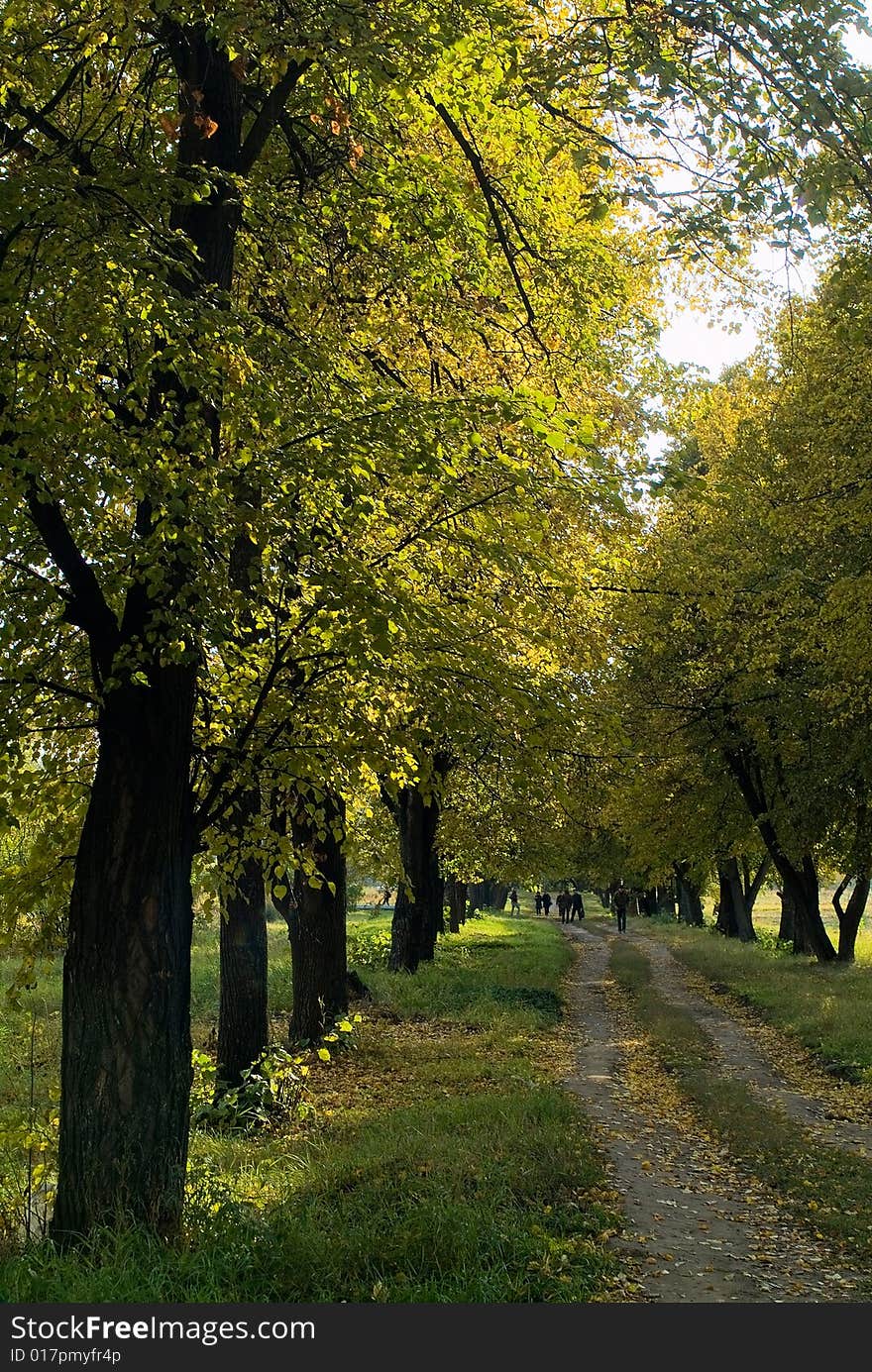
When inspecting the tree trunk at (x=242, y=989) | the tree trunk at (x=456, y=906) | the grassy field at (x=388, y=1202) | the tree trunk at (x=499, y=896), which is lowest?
the tree trunk at (x=499, y=896)

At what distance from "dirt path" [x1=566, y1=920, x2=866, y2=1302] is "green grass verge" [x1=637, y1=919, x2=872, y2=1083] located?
3.55 ft

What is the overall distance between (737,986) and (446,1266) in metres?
18.6

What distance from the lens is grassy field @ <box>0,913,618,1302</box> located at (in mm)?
5816

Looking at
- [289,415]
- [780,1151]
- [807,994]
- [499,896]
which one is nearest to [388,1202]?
[780,1151]

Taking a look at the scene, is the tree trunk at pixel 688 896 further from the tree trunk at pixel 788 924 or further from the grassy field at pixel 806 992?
the grassy field at pixel 806 992

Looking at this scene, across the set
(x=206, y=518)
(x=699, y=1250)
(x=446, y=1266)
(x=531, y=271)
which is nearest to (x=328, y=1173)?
(x=446, y=1266)

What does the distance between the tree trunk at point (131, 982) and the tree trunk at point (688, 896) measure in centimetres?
4266

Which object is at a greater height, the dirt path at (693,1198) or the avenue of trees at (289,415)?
the avenue of trees at (289,415)

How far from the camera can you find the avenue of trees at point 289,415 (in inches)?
233

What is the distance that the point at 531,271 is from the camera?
9.20 meters

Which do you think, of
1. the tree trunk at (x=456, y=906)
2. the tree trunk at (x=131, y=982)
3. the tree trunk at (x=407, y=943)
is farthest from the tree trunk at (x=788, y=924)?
the tree trunk at (x=131, y=982)

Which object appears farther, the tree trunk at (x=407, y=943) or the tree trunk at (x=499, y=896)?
the tree trunk at (x=499, y=896)

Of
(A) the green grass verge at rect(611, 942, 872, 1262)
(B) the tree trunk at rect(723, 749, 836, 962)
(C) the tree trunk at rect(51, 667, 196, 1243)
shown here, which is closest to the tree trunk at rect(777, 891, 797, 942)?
(B) the tree trunk at rect(723, 749, 836, 962)

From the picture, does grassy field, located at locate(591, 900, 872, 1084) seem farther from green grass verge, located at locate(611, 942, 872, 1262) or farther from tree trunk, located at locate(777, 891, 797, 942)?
green grass verge, located at locate(611, 942, 872, 1262)
